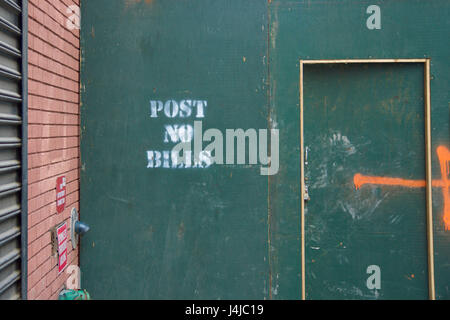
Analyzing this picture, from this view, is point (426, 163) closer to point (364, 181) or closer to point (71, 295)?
point (364, 181)

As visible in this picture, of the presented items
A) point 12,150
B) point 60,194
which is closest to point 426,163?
point 60,194

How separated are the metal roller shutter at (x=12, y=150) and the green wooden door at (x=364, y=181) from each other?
9.38 ft

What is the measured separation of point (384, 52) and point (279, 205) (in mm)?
2142

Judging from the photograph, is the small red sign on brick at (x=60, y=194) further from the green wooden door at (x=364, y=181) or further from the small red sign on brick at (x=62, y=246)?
the green wooden door at (x=364, y=181)

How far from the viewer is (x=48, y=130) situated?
2701 millimetres

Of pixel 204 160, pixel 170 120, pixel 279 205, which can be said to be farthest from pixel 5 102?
pixel 279 205

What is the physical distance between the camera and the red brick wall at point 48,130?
96.0 inches

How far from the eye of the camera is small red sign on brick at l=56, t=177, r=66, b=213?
9.31 feet

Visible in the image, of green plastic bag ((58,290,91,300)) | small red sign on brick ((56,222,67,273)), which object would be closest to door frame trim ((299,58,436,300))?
green plastic bag ((58,290,91,300))

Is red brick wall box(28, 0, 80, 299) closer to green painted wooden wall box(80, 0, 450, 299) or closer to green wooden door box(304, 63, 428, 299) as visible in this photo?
green painted wooden wall box(80, 0, 450, 299)

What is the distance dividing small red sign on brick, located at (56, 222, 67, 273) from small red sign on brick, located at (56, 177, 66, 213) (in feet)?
0.61

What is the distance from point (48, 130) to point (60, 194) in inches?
25.7

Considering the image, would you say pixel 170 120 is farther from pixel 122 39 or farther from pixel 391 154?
pixel 391 154

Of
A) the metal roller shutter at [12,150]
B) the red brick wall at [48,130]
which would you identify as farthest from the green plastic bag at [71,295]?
the metal roller shutter at [12,150]
